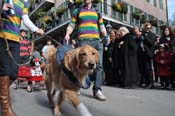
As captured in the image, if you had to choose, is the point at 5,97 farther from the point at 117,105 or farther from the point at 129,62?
the point at 129,62

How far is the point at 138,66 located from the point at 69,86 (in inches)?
216

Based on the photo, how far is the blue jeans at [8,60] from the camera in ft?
15.8

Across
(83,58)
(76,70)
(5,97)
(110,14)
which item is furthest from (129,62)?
(110,14)

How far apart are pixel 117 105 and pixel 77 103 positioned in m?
2.02

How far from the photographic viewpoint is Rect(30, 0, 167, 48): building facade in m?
33.3

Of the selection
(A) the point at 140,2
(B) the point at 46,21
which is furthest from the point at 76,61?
(A) the point at 140,2

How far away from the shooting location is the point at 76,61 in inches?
194

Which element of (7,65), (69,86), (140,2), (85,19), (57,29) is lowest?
(69,86)

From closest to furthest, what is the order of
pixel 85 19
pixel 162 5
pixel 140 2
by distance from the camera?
1. pixel 85 19
2. pixel 140 2
3. pixel 162 5

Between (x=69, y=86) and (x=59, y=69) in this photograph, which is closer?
(x=69, y=86)

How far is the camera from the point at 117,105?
6535mm

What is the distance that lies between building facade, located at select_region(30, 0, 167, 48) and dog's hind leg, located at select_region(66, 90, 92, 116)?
21828mm

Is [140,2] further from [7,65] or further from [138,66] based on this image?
[7,65]

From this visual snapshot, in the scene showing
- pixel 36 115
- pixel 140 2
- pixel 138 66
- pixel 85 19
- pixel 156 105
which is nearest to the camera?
pixel 36 115
